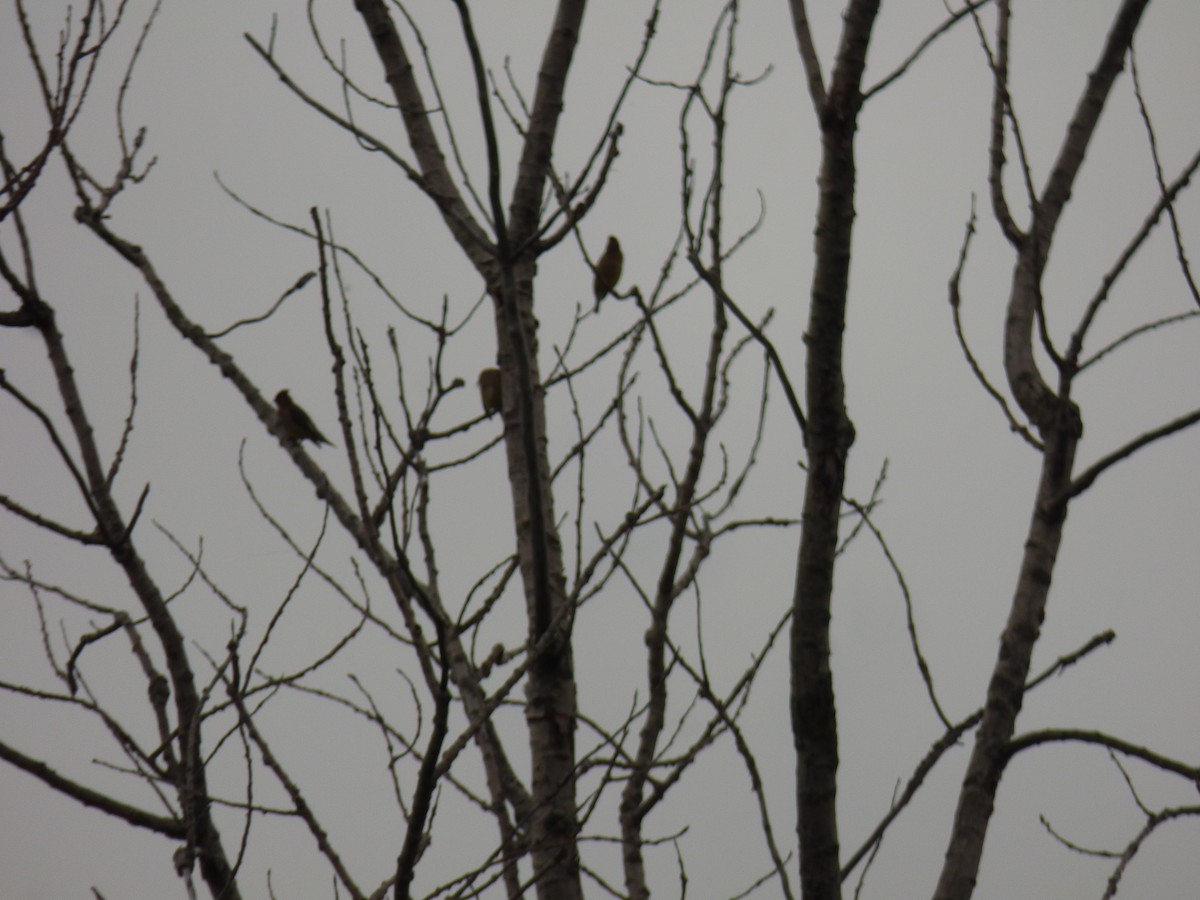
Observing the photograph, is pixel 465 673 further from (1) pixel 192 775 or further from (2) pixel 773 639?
(2) pixel 773 639

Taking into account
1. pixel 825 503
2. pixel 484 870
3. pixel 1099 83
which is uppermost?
pixel 1099 83

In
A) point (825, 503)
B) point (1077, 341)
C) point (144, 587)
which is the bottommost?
point (825, 503)

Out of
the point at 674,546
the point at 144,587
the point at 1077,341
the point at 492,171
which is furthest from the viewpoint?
the point at 674,546

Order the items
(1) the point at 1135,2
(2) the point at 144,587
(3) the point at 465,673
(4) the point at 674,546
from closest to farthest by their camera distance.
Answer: (1) the point at 1135,2 → (3) the point at 465,673 → (2) the point at 144,587 → (4) the point at 674,546

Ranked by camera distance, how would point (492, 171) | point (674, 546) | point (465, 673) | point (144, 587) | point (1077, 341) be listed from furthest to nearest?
1. point (674, 546)
2. point (144, 587)
3. point (465, 673)
4. point (1077, 341)
5. point (492, 171)

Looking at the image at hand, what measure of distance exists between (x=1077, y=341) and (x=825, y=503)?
23.6 inches

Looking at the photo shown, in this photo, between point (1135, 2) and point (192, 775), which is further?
point (192, 775)

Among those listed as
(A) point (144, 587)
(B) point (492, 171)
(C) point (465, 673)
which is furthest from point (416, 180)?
(A) point (144, 587)

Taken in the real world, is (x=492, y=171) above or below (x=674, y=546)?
below

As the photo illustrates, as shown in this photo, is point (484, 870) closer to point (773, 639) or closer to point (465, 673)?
point (465, 673)

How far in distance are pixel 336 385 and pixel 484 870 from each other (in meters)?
0.86

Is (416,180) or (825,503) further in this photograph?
(416,180)

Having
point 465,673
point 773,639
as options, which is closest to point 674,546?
point 773,639

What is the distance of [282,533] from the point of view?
2686 millimetres
